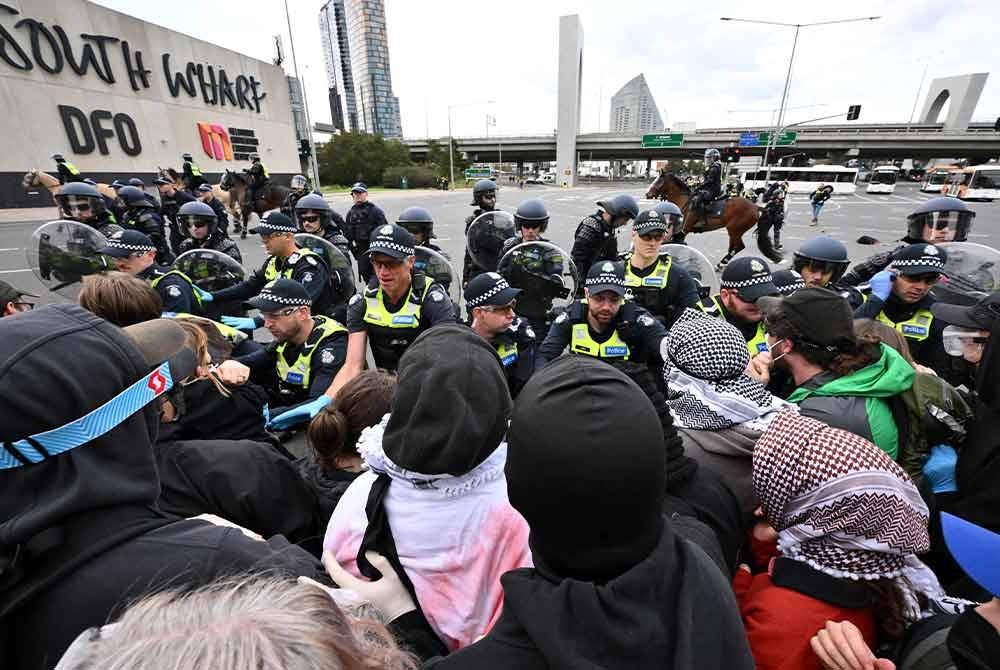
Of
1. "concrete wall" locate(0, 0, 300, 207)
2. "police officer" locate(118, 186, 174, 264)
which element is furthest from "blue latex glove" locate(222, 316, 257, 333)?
"concrete wall" locate(0, 0, 300, 207)

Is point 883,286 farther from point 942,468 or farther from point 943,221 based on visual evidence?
point 942,468

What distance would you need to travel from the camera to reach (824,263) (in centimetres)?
365

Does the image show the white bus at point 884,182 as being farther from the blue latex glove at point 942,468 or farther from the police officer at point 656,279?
the blue latex glove at point 942,468

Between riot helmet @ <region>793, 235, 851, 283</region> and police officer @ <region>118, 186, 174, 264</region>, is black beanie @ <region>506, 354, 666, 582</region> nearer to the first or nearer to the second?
riot helmet @ <region>793, 235, 851, 283</region>

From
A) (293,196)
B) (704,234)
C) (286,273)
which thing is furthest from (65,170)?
(704,234)

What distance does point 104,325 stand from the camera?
3.21ft

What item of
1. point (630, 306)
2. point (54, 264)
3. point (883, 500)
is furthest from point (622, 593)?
point (54, 264)

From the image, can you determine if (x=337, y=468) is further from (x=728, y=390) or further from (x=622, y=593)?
(x=728, y=390)

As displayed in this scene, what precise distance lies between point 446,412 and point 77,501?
2.41 ft

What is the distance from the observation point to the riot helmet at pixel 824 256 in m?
3.63

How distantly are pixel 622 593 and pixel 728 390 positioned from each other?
3.41 ft

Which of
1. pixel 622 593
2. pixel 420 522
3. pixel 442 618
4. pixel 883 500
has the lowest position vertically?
pixel 442 618

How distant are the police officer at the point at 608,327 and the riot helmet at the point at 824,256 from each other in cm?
161

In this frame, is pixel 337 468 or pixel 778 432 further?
pixel 337 468
